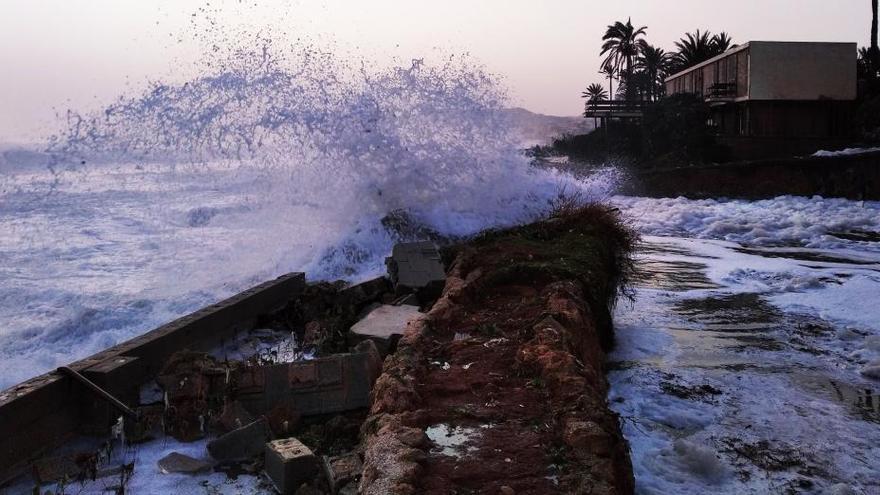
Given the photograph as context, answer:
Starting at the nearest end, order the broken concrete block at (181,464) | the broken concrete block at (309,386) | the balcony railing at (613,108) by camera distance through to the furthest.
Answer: the broken concrete block at (181,464)
the broken concrete block at (309,386)
the balcony railing at (613,108)

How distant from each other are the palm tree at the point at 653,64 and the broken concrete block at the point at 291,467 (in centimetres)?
6898

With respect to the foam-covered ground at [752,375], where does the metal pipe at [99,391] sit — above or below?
above

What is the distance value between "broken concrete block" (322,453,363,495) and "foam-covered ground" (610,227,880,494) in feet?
5.32

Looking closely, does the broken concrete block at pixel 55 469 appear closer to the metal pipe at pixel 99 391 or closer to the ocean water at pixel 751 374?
the metal pipe at pixel 99 391

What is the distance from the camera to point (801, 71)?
37.8 m

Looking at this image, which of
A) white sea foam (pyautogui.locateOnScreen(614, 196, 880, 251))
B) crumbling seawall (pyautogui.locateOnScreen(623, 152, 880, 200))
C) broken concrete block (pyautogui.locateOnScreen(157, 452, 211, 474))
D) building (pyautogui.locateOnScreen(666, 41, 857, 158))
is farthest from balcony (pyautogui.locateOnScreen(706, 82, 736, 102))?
broken concrete block (pyautogui.locateOnScreen(157, 452, 211, 474))

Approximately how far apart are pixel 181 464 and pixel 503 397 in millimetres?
2054

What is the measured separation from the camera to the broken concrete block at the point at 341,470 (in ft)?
11.6

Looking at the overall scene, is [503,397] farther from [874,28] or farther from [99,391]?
[874,28]

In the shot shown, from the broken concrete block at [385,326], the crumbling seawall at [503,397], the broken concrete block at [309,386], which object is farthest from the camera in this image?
the broken concrete block at [385,326]

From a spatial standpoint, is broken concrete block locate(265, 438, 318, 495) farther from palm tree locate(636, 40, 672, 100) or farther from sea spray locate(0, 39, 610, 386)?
palm tree locate(636, 40, 672, 100)

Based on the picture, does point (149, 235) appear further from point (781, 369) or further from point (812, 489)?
point (812, 489)

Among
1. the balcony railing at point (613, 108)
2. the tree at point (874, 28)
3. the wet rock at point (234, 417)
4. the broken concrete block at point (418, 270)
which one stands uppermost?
the tree at point (874, 28)

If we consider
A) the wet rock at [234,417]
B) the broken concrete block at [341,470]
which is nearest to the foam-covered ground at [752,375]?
the broken concrete block at [341,470]
